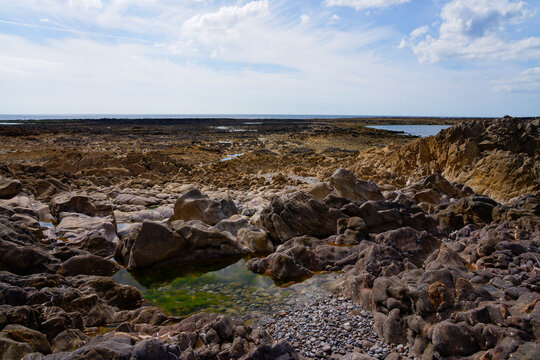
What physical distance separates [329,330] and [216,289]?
15.1 ft

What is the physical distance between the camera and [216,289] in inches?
474

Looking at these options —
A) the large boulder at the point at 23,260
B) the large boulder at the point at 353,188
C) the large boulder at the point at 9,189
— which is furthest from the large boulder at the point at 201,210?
the large boulder at the point at 9,189

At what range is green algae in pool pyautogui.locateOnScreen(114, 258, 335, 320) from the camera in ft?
35.0

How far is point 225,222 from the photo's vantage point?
16859mm

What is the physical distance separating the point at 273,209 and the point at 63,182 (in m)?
17.8

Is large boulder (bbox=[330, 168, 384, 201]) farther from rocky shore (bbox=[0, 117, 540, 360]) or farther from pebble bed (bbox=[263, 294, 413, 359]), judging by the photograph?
pebble bed (bbox=[263, 294, 413, 359])

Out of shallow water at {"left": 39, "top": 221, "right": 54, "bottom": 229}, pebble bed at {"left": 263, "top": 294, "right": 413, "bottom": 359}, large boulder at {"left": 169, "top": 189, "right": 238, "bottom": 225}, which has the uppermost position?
large boulder at {"left": 169, "top": 189, "right": 238, "bottom": 225}

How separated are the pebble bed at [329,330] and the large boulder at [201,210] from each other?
8612 millimetres

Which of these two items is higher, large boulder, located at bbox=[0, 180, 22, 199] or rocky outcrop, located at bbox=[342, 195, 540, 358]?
large boulder, located at bbox=[0, 180, 22, 199]

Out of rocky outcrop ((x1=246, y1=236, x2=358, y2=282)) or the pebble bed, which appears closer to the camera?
the pebble bed

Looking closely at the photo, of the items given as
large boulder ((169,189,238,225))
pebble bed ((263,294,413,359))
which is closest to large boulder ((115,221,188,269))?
large boulder ((169,189,238,225))

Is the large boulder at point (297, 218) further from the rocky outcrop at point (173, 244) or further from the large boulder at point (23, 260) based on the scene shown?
the large boulder at point (23, 260)

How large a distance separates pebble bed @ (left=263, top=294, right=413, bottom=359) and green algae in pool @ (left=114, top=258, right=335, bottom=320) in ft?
2.50

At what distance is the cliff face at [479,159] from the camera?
2091cm
